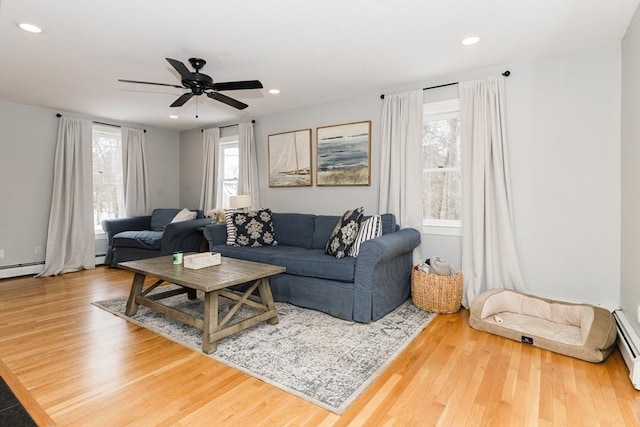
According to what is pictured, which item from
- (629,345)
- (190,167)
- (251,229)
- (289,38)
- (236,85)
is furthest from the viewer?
(190,167)

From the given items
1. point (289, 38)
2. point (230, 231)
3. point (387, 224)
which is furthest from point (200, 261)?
point (289, 38)

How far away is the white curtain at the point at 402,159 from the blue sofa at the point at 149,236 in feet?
9.22

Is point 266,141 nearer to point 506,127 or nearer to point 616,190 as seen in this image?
point 506,127

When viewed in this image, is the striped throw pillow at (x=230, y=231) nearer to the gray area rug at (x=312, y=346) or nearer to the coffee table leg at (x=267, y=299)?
the gray area rug at (x=312, y=346)

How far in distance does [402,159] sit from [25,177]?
5.12 metres

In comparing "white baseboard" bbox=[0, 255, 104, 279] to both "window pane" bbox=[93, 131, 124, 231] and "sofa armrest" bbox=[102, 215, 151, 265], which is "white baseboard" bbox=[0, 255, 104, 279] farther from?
"window pane" bbox=[93, 131, 124, 231]

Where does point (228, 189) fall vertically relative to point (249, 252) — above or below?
above

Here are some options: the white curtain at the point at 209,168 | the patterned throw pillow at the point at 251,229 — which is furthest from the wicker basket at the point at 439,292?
the white curtain at the point at 209,168

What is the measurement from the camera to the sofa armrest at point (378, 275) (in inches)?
113

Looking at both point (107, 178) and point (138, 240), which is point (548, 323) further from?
point (107, 178)

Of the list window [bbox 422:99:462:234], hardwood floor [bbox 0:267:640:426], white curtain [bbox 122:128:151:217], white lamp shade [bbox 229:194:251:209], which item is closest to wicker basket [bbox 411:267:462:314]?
hardwood floor [bbox 0:267:640:426]

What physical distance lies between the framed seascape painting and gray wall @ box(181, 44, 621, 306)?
1.26 meters

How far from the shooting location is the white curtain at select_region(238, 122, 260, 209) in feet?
16.9

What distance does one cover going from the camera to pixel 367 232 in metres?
3.25
